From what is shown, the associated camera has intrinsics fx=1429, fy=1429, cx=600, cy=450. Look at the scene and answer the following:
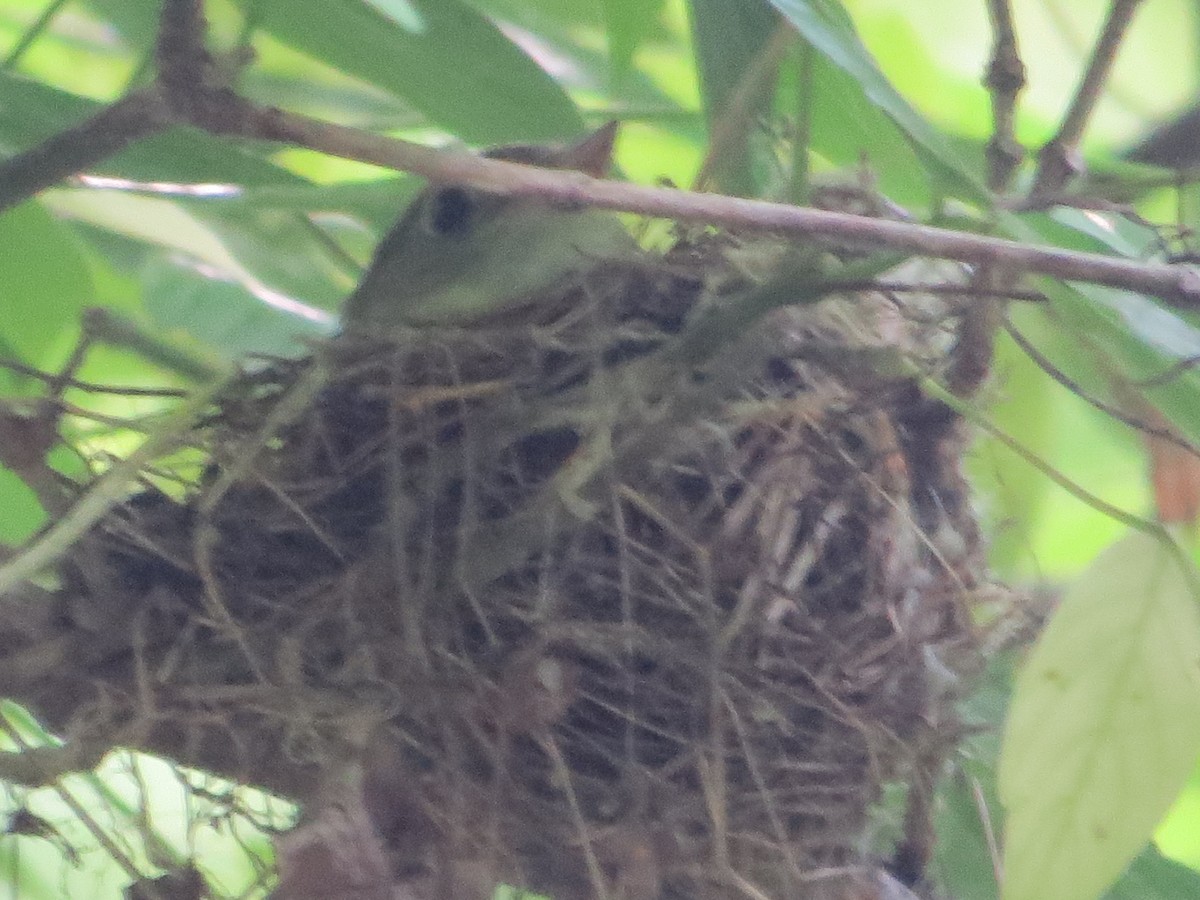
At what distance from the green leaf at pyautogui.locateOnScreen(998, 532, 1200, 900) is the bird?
0.42 meters

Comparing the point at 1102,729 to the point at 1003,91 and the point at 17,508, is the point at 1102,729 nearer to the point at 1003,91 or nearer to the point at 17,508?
the point at 1003,91

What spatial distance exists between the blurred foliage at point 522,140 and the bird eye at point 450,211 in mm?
43

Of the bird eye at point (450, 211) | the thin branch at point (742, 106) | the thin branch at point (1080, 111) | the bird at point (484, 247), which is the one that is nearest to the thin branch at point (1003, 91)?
the thin branch at point (1080, 111)

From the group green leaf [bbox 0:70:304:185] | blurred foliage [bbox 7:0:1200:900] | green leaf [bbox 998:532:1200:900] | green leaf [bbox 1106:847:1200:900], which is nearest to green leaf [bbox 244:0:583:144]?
blurred foliage [bbox 7:0:1200:900]

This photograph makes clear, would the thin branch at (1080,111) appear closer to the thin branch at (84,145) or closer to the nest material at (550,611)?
the nest material at (550,611)

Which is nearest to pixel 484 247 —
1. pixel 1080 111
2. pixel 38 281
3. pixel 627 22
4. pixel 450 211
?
pixel 450 211

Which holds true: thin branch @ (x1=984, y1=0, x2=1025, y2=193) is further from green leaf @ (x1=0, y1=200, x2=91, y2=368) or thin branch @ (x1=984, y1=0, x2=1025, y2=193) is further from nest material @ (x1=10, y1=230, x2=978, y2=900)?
green leaf @ (x1=0, y1=200, x2=91, y2=368)

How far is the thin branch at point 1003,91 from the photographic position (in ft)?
2.92

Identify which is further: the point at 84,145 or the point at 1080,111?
the point at 1080,111

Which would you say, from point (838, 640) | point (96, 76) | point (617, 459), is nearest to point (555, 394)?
point (617, 459)

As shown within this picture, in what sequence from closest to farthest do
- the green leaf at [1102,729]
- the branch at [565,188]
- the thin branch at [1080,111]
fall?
the branch at [565,188], the green leaf at [1102,729], the thin branch at [1080,111]

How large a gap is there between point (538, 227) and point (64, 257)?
340mm

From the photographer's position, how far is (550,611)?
0.78m

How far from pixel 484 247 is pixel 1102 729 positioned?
1.84ft
